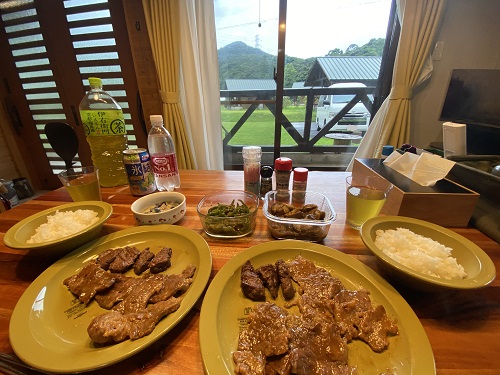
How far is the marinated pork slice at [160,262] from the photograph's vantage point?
2.10 ft

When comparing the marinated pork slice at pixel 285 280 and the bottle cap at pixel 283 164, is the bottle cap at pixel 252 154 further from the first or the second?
the marinated pork slice at pixel 285 280

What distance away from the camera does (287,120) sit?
3.02 meters

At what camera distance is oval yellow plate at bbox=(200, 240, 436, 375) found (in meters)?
0.41

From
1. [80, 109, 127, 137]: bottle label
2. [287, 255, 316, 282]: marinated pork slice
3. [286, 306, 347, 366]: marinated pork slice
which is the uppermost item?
[80, 109, 127, 137]: bottle label

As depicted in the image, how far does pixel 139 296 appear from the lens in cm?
55

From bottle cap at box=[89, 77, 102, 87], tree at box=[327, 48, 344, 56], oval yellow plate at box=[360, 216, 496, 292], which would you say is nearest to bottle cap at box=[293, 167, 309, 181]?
oval yellow plate at box=[360, 216, 496, 292]

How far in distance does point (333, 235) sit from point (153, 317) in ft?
2.11

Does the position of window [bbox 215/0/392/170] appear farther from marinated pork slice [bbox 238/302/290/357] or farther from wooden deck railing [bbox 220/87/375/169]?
marinated pork slice [bbox 238/302/290/357]

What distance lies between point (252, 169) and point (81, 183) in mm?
797

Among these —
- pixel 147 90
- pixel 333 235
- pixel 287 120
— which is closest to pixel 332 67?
pixel 287 120

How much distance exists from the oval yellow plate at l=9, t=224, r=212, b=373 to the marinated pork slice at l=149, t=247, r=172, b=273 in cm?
2

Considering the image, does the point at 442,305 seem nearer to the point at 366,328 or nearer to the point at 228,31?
the point at 366,328

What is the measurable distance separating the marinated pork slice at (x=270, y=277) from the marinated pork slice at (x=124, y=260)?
39 cm

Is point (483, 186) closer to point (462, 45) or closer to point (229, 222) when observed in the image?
point (229, 222)
